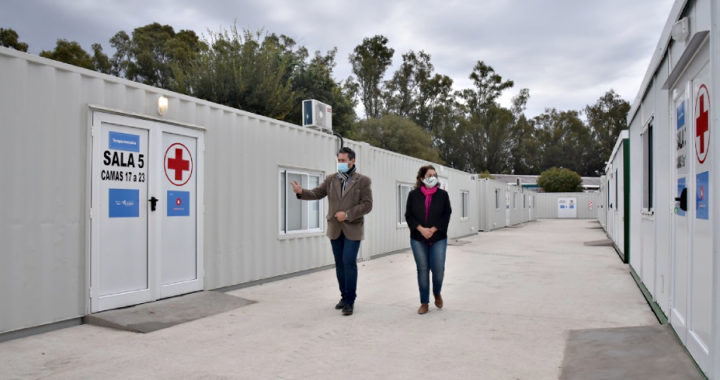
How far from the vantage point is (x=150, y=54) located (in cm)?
3319

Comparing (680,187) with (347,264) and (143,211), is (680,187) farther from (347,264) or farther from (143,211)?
(143,211)

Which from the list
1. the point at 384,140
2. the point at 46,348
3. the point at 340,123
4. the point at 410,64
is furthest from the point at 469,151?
the point at 46,348

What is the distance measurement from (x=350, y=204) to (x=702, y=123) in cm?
321

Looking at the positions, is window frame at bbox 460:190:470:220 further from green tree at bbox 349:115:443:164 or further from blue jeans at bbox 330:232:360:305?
green tree at bbox 349:115:443:164

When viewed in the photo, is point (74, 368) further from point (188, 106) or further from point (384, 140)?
point (384, 140)

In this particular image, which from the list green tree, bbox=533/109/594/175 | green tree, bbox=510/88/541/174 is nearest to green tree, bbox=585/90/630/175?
green tree, bbox=533/109/594/175

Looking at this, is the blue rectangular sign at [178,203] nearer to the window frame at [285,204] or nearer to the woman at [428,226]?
the window frame at [285,204]

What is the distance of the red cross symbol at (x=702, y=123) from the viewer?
3193mm

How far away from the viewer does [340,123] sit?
29406 mm

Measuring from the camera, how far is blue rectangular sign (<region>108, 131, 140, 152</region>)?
539 cm

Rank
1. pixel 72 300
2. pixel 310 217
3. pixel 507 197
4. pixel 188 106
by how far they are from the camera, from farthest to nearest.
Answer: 1. pixel 507 197
2. pixel 310 217
3. pixel 188 106
4. pixel 72 300

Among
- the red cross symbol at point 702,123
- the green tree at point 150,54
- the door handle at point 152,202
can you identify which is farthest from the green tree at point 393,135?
the red cross symbol at point 702,123

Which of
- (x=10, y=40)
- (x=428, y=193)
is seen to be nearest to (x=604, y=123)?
(x=10, y=40)

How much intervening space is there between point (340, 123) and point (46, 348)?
1014 inches
